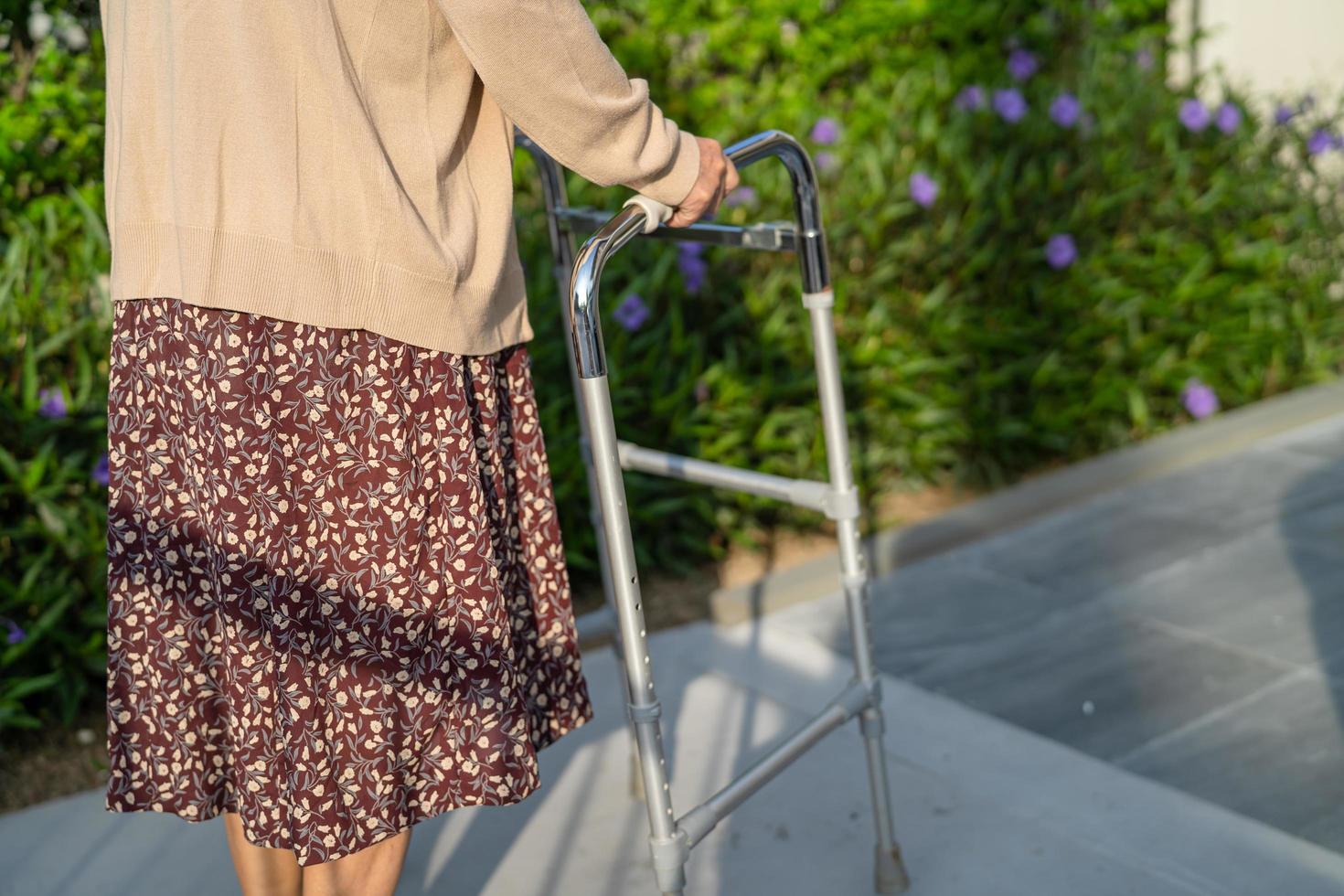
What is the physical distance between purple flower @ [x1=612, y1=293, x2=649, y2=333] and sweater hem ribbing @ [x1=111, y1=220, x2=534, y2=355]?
1.81 metres

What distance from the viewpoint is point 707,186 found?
1.68 meters

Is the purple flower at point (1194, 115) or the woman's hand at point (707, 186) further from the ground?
the purple flower at point (1194, 115)

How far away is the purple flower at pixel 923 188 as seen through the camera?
13.0ft

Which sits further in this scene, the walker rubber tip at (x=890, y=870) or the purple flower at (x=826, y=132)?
the purple flower at (x=826, y=132)

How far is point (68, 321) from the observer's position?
9.95ft

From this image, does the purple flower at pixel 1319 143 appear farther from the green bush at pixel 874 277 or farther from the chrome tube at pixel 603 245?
the chrome tube at pixel 603 245

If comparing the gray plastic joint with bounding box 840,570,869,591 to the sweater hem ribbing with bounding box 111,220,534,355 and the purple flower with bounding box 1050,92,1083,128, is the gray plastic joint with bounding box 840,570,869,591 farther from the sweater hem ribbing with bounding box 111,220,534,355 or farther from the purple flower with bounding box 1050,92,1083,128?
the purple flower with bounding box 1050,92,1083,128

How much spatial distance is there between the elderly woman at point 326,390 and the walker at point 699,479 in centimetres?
12

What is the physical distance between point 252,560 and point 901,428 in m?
2.67

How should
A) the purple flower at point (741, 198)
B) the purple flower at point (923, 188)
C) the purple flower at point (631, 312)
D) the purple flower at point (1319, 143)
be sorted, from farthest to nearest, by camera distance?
1. the purple flower at point (1319, 143)
2. the purple flower at point (923, 188)
3. the purple flower at point (741, 198)
4. the purple flower at point (631, 312)

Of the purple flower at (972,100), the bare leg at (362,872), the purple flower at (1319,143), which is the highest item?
the purple flower at (972,100)

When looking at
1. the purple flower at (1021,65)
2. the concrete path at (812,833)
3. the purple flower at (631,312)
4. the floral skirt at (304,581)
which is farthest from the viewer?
the purple flower at (1021,65)

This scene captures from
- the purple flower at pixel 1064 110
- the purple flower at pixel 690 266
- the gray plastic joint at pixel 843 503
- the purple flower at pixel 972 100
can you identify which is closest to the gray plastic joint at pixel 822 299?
the gray plastic joint at pixel 843 503

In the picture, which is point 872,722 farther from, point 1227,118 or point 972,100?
point 1227,118
